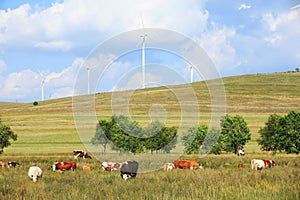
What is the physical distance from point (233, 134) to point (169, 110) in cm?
4705

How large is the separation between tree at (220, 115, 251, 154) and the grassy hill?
645 centimetres

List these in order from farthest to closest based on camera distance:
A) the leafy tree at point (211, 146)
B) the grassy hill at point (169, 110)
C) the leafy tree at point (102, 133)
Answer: the grassy hill at point (169, 110) < the leafy tree at point (102, 133) < the leafy tree at point (211, 146)

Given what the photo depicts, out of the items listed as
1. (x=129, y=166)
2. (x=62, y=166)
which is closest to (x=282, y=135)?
(x=62, y=166)

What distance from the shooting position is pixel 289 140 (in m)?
48.1

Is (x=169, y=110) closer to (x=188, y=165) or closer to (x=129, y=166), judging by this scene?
(x=188, y=165)

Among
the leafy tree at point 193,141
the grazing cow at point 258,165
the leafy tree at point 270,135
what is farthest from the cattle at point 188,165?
the leafy tree at point 270,135

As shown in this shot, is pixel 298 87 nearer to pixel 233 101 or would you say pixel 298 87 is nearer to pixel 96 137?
pixel 233 101

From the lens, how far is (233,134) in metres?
52.1

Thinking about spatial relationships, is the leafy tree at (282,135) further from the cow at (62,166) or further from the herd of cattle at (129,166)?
the cow at (62,166)

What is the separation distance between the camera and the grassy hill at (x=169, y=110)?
70188 millimetres

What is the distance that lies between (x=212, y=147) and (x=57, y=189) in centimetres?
3792

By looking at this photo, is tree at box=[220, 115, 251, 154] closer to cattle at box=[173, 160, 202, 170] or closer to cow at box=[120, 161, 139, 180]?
cattle at box=[173, 160, 202, 170]

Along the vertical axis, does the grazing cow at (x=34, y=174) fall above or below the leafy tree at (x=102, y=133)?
below

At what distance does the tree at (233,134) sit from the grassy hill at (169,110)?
645 centimetres
